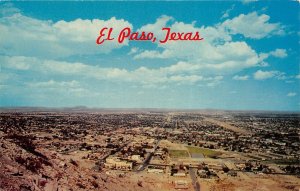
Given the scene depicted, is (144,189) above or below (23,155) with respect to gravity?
below

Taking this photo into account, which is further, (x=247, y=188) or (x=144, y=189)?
(x=247, y=188)

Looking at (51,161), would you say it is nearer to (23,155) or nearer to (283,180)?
(23,155)

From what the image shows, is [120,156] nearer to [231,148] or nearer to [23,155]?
[231,148]

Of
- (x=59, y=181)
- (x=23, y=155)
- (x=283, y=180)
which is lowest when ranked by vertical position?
(x=283, y=180)

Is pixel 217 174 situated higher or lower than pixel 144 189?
lower

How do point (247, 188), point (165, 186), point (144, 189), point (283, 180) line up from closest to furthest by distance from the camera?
1. point (144, 189)
2. point (165, 186)
3. point (247, 188)
4. point (283, 180)

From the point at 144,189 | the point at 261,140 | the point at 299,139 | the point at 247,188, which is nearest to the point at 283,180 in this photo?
the point at 247,188

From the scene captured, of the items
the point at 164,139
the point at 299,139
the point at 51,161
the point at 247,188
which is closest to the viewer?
the point at 51,161

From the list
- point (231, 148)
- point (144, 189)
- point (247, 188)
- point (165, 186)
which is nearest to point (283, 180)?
point (247, 188)

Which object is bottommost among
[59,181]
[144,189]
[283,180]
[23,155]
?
[283,180]
